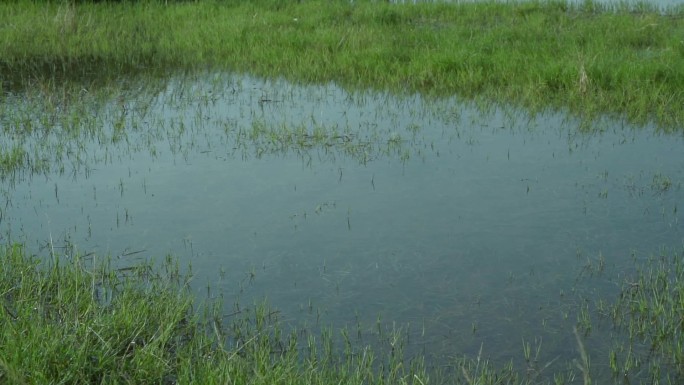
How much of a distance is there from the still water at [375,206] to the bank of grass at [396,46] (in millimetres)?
668

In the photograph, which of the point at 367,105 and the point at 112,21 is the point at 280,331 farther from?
the point at 112,21

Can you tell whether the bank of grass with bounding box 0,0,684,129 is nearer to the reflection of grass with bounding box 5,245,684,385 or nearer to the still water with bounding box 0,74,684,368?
the still water with bounding box 0,74,684,368

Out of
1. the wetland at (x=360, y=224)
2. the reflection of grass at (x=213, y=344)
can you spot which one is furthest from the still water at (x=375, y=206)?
the reflection of grass at (x=213, y=344)

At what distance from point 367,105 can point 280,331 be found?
4136mm

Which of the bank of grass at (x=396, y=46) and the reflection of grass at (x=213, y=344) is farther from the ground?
the bank of grass at (x=396, y=46)

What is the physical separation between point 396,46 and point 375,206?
4.43 m

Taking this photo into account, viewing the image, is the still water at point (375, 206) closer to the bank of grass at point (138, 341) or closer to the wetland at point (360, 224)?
the wetland at point (360, 224)

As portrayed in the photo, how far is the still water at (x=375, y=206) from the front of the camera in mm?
4121

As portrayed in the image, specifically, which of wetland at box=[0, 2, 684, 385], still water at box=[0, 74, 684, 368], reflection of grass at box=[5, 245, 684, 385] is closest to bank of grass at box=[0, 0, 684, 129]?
wetland at box=[0, 2, 684, 385]

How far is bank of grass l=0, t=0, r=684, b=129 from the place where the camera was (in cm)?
760

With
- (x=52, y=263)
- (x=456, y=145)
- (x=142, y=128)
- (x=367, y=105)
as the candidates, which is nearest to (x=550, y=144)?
(x=456, y=145)

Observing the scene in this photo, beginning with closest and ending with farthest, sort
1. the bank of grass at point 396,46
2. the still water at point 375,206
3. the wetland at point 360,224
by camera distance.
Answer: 1. the wetland at point 360,224
2. the still water at point 375,206
3. the bank of grass at point 396,46

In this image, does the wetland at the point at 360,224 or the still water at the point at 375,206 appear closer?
the wetland at the point at 360,224

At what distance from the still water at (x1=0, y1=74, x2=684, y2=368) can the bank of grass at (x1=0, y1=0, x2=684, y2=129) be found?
67 centimetres
